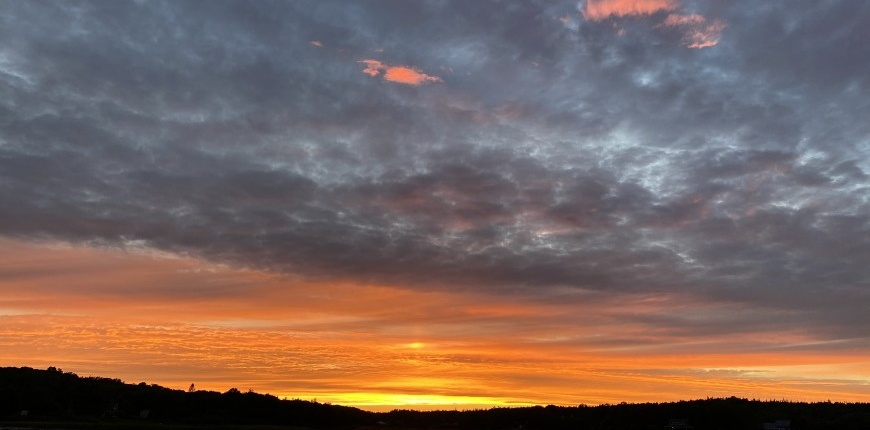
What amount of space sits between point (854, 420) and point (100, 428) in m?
170

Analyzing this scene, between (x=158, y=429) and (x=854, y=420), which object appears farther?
(x=854, y=420)

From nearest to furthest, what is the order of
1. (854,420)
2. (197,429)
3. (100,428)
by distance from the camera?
(100,428) → (197,429) → (854,420)

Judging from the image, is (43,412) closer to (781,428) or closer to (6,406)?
(6,406)

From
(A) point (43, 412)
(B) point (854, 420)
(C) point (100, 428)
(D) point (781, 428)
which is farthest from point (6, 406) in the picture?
(B) point (854, 420)

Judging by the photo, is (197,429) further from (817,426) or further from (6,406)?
(817,426)

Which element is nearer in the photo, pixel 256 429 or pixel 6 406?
pixel 256 429

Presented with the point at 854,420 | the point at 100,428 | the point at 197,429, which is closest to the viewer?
the point at 100,428

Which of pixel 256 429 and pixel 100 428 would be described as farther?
pixel 256 429

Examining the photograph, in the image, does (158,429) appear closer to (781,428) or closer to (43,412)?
(43,412)

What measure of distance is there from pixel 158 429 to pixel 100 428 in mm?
11459

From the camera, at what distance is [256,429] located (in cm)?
16825

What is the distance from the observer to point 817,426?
19350 centimetres

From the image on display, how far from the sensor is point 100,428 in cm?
14862

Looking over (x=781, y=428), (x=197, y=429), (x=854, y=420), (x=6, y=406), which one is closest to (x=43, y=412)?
(x=6, y=406)
